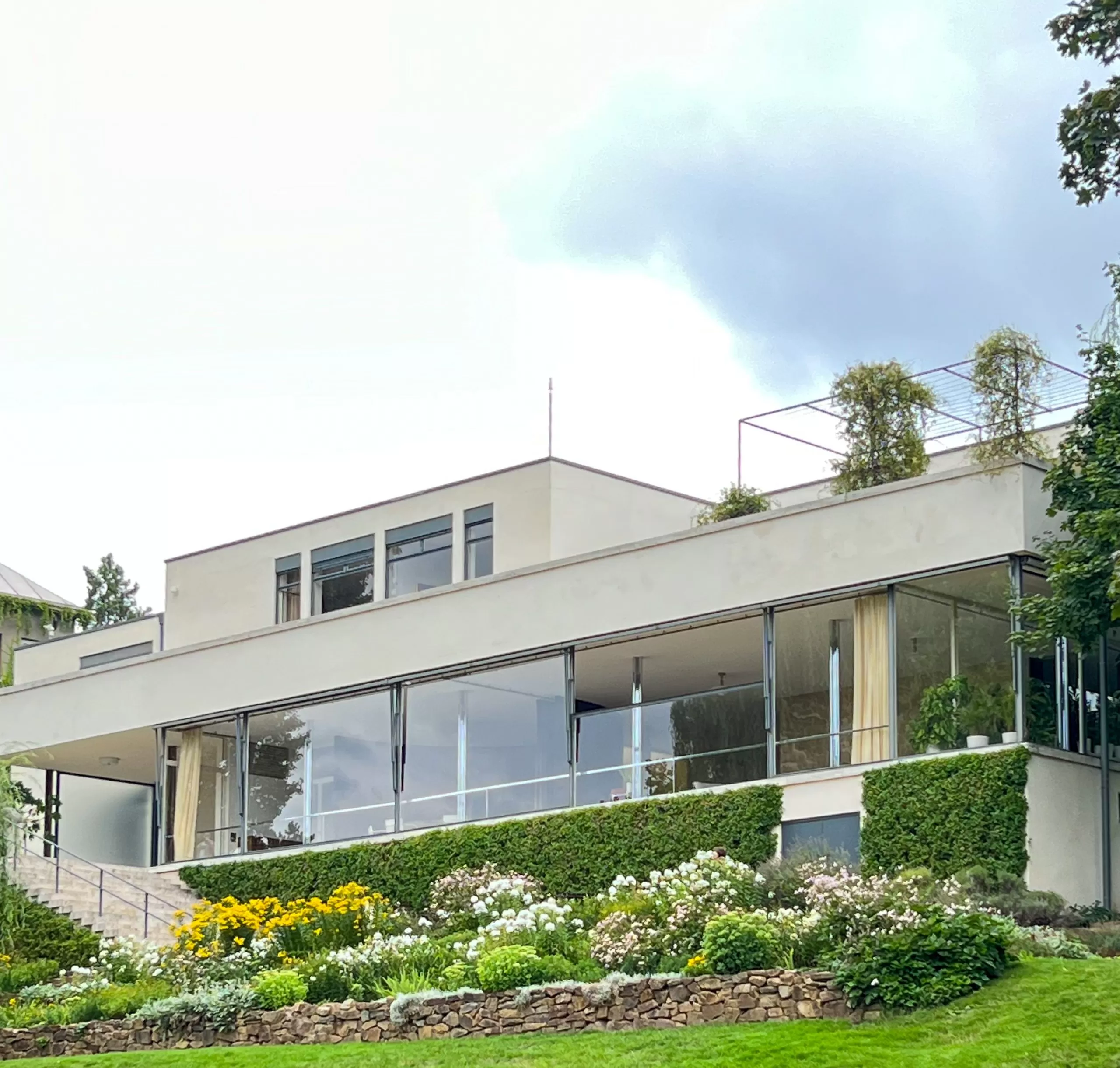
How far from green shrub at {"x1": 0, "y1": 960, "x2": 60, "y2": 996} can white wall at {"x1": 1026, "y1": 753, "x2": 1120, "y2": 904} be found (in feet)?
43.2

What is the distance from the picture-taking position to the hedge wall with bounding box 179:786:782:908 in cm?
2517

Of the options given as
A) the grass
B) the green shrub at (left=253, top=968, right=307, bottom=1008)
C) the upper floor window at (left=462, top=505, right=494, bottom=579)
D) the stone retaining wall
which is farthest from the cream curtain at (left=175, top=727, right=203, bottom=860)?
the grass

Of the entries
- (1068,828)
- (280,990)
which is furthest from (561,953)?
(1068,828)

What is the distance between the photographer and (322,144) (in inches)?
746

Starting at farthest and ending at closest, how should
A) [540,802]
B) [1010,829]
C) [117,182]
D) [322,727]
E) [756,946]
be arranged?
1. [322,727]
2. [540,802]
3. [1010,829]
4. [117,182]
5. [756,946]

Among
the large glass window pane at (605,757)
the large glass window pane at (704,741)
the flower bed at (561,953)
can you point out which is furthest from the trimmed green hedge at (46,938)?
the large glass window pane at (704,741)

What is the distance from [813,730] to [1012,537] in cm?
385

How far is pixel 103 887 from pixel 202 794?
2722mm

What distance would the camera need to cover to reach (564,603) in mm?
28234

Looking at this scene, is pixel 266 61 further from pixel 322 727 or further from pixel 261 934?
pixel 322 727

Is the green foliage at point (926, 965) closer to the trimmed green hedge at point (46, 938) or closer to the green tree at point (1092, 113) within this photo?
the green tree at point (1092, 113)

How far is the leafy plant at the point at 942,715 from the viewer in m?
23.7

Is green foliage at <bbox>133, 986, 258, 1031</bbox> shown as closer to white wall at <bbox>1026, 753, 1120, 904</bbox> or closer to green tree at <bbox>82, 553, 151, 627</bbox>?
white wall at <bbox>1026, 753, 1120, 904</bbox>

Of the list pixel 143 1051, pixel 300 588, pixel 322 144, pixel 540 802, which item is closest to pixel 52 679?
pixel 300 588
